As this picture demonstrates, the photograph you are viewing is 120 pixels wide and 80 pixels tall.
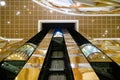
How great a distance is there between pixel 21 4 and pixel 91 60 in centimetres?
437

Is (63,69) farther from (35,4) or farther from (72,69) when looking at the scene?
(35,4)

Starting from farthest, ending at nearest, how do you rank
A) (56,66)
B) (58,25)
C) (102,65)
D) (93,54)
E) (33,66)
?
(58,25) < (93,54) < (56,66) < (102,65) < (33,66)

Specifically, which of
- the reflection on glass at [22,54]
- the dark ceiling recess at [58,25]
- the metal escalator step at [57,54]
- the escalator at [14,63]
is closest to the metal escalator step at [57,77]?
the escalator at [14,63]

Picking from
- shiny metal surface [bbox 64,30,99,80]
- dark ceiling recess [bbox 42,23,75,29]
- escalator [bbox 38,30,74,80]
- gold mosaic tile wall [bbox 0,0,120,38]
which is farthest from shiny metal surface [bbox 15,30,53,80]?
gold mosaic tile wall [bbox 0,0,120,38]

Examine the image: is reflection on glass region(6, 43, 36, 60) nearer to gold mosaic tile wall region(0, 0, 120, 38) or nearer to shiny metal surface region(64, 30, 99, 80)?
shiny metal surface region(64, 30, 99, 80)

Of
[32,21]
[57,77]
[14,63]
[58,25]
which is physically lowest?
[57,77]

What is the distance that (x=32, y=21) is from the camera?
6.46 meters

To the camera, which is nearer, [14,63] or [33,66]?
[33,66]

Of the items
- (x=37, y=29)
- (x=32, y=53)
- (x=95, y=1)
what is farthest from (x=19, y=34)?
(x=32, y=53)

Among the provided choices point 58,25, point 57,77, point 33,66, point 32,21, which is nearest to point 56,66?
point 57,77

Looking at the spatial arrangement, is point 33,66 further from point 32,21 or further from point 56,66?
point 32,21

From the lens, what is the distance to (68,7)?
638cm

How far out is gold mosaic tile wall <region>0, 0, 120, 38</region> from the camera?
6.41 metres

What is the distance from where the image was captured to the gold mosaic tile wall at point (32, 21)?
6.41 metres
